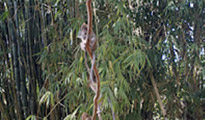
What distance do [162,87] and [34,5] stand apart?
4.00ft

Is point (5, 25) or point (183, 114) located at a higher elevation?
point (5, 25)

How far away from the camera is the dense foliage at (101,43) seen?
2.19 meters

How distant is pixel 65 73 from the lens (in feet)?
6.89

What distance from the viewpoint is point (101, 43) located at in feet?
6.67

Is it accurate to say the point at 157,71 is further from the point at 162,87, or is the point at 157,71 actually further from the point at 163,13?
the point at 163,13

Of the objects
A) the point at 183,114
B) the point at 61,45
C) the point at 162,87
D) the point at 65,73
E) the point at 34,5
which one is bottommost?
the point at 183,114

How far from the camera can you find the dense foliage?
86.1 inches

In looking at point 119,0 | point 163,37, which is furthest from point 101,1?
point 163,37

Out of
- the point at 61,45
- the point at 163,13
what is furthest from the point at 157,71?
the point at 61,45

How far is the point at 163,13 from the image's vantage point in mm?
2404

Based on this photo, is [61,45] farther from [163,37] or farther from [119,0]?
[163,37]

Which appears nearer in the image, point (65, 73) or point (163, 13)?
point (65, 73)

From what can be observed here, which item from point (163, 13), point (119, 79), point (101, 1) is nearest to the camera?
point (119, 79)

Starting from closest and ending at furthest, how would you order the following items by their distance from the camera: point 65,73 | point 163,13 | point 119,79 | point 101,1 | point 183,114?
point 119,79 → point 65,73 → point 101,1 → point 163,13 → point 183,114
